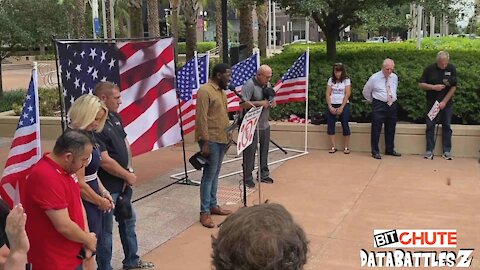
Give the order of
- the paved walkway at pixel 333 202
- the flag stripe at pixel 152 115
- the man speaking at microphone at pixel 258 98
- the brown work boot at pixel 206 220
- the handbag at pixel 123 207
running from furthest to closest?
the man speaking at microphone at pixel 258 98 < the flag stripe at pixel 152 115 < the brown work boot at pixel 206 220 < the paved walkway at pixel 333 202 < the handbag at pixel 123 207

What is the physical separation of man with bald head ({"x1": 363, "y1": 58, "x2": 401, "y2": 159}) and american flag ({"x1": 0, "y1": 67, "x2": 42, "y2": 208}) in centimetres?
623

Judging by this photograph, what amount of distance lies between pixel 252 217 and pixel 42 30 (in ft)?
48.0

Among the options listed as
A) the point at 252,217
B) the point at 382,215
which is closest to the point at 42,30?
the point at 382,215

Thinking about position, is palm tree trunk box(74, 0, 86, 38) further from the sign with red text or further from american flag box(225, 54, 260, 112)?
the sign with red text

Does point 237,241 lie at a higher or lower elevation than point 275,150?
higher

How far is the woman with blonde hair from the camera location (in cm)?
388

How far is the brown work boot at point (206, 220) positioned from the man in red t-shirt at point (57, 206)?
8.94ft

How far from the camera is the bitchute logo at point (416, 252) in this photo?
4.96m

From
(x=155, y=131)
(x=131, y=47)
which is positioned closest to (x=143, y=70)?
(x=131, y=47)

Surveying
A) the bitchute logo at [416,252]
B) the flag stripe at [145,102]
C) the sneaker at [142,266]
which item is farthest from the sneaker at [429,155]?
the sneaker at [142,266]

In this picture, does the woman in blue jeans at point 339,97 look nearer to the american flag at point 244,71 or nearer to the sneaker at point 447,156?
the american flag at point 244,71

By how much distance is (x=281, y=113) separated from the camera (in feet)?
35.5

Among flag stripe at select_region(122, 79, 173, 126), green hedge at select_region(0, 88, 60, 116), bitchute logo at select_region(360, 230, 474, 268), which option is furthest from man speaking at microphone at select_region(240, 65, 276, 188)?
green hedge at select_region(0, 88, 60, 116)

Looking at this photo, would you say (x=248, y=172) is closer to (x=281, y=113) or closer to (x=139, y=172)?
(x=139, y=172)
